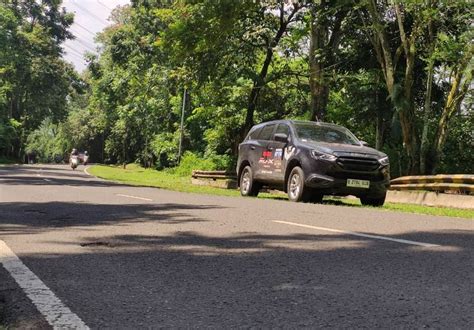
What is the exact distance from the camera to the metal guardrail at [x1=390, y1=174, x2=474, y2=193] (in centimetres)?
1442

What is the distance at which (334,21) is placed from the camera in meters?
23.8

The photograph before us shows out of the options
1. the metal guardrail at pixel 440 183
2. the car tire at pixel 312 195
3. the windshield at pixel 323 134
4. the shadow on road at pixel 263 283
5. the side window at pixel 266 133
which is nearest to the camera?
the shadow on road at pixel 263 283

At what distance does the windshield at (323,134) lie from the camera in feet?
44.4

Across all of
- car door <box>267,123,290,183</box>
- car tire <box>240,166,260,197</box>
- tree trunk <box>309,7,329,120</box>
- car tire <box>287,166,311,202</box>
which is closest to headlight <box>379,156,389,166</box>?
car tire <box>287,166,311,202</box>

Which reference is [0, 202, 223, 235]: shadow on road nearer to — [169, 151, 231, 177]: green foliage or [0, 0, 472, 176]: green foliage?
[0, 0, 472, 176]: green foliage

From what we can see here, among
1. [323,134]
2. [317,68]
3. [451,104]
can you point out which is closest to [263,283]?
[323,134]

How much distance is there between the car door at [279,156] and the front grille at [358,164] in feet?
5.71

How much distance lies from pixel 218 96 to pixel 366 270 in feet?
77.0

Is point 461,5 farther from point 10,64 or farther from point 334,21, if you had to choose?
point 10,64

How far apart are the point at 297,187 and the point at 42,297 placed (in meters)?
9.64

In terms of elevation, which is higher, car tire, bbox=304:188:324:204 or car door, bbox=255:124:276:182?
car door, bbox=255:124:276:182

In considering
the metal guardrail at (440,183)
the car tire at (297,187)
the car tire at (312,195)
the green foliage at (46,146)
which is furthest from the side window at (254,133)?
the green foliage at (46,146)

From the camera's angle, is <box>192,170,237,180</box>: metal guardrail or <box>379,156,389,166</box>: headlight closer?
<box>379,156,389,166</box>: headlight

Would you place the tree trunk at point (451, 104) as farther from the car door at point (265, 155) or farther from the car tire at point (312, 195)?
the car tire at point (312, 195)
